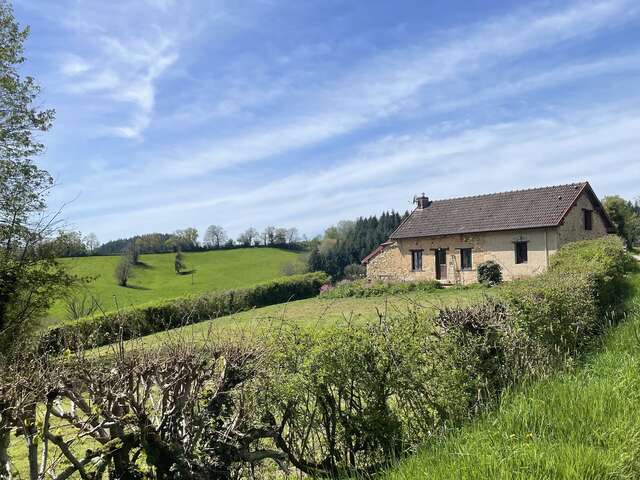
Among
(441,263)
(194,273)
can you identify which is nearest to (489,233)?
(441,263)

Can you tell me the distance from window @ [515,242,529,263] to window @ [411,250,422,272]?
6.57m

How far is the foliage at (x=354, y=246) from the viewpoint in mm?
61688

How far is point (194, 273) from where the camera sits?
62625mm

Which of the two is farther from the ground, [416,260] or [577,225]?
[577,225]

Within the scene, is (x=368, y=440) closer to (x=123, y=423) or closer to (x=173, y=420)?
(x=173, y=420)

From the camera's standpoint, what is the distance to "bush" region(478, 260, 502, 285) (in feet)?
88.8

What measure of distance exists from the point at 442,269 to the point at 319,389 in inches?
1104

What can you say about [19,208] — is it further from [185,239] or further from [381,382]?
[185,239]

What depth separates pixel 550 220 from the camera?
26.0m

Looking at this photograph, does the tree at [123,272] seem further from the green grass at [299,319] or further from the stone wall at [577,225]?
the stone wall at [577,225]

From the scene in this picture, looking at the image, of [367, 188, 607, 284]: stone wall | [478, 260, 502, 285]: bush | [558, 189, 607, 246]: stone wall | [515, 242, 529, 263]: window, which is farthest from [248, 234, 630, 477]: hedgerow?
[558, 189, 607, 246]: stone wall

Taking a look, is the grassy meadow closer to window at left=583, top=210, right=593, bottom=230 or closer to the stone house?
the stone house

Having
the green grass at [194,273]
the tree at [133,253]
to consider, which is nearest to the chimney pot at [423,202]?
the green grass at [194,273]

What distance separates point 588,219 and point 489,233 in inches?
245
